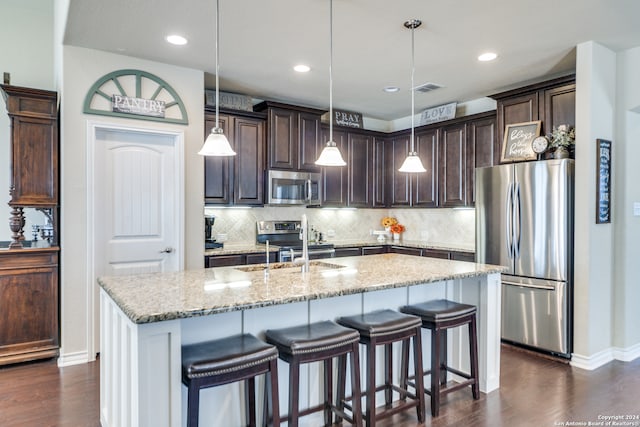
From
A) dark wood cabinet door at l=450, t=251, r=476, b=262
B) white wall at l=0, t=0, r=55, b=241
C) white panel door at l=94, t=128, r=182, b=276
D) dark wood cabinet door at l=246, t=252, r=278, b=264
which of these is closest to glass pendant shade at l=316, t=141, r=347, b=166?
white panel door at l=94, t=128, r=182, b=276

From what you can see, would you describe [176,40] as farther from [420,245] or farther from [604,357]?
[604,357]

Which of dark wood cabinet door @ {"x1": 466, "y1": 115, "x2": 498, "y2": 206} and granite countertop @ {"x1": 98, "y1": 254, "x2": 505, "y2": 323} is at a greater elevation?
dark wood cabinet door @ {"x1": 466, "y1": 115, "x2": 498, "y2": 206}

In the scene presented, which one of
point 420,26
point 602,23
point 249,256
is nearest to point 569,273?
point 602,23

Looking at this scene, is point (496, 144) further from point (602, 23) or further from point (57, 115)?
point (57, 115)

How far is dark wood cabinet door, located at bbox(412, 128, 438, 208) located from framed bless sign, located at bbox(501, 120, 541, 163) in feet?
3.62

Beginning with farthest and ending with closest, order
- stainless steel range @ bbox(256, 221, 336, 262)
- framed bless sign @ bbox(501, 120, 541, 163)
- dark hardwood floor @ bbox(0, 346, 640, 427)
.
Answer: stainless steel range @ bbox(256, 221, 336, 262) → framed bless sign @ bbox(501, 120, 541, 163) → dark hardwood floor @ bbox(0, 346, 640, 427)

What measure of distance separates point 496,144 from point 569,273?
5.32 feet

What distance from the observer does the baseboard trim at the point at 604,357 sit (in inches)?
138

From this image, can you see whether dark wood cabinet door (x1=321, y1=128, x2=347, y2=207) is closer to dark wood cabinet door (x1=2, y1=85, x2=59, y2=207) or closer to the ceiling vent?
the ceiling vent

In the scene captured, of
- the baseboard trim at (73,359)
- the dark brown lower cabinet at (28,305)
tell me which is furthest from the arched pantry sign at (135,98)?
the baseboard trim at (73,359)

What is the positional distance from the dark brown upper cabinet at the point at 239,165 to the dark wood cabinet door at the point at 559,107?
9.86 ft

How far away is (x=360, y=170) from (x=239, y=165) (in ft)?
6.09

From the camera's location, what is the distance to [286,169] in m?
4.98

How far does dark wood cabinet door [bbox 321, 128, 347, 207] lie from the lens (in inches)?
215
